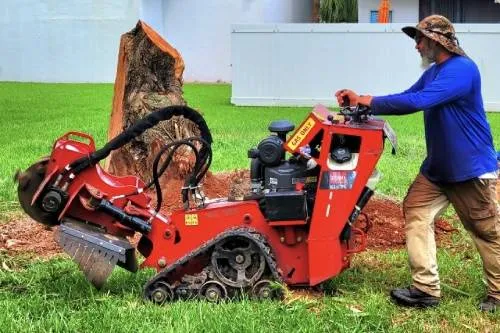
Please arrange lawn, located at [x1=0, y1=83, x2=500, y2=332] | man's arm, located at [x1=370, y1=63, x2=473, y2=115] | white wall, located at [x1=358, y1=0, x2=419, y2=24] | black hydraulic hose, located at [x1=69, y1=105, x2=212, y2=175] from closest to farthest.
→ 1. lawn, located at [x1=0, y1=83, x2=500, y2=332]
2. man's arm, located at [x1=370, y1=63, x2=473, y2=115]
3. black hydraulic hose, located at [x1=69, y1=105, x2=212, y2=175]
4. white wall, located at [x1=358, y1=0, x2=419, y2=24]

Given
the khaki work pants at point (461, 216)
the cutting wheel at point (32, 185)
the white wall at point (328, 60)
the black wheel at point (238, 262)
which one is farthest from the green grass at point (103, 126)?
the black wheel at point (238, 262)

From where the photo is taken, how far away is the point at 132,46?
25.9ft

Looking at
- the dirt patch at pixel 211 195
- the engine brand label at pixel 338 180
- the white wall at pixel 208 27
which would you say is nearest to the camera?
the engine brand label at pixel 338 180

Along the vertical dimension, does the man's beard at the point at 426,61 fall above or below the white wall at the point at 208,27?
below

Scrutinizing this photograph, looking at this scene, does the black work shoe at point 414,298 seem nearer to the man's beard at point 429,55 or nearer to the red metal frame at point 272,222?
the red metal frame at point 272,222

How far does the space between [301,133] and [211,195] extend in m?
3.03

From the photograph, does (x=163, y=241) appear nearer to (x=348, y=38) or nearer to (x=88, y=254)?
(x=88, y=254)

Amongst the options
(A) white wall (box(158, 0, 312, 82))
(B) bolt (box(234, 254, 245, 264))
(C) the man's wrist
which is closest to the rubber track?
(B) bolt (box(234, 254, 245, 264))

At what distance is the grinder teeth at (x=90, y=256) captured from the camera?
450 cm

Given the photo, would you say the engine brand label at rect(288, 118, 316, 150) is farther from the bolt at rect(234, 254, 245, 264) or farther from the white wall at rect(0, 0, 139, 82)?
the white wall at rect(0, 0, 139, 82)

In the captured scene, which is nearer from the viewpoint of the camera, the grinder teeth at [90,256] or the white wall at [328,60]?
the grinder teeth at [90,256]

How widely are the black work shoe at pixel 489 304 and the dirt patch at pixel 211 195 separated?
1621 millimetres

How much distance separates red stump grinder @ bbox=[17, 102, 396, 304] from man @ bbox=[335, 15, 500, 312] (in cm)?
29

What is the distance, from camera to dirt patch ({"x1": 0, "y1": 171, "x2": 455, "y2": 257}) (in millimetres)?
6242
